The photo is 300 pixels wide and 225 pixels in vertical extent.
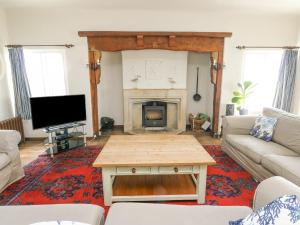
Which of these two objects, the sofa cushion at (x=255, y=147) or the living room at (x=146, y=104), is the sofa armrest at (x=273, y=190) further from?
the sofa cushion at (x=255, y=147)

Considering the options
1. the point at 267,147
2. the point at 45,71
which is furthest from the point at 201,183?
the point at 45,71

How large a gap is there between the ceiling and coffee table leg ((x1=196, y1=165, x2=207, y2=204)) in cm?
291

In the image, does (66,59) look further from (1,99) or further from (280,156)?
(280,156)

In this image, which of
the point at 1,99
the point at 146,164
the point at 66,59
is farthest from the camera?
the point at 66,59

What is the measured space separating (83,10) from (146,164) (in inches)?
136

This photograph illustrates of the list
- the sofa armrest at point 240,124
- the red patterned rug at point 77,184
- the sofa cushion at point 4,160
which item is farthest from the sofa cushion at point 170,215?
the sofa armrest at point 240,124

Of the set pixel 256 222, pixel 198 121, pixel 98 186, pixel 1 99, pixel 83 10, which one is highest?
pixel 83 10

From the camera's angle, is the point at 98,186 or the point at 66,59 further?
the point at 66,59

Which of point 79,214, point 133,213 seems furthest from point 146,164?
point 79,214

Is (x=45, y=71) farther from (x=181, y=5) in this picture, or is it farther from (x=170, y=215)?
(x=170, y=215)

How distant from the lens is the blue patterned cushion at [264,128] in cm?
299

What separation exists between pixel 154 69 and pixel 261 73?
97.9 inches

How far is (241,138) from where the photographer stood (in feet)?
10.3

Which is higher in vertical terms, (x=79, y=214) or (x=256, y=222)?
(x=256, y=222)
